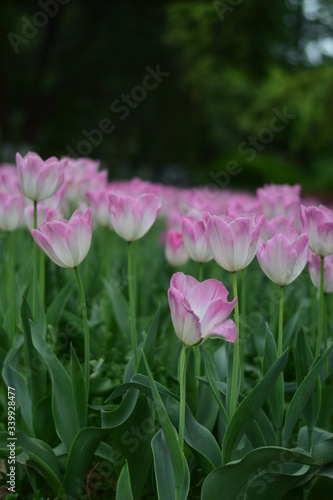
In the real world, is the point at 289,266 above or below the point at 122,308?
above

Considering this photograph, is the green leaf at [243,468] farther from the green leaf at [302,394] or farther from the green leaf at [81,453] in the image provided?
the green leaf at [81,453]

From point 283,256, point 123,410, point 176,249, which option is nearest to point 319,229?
point 283,256

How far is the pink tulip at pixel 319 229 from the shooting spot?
155cm

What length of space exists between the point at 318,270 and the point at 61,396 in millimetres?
719

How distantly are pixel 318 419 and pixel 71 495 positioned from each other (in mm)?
651

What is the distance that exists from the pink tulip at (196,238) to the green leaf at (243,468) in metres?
0.56

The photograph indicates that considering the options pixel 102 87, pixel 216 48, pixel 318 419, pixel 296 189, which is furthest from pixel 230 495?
pixel 102 87

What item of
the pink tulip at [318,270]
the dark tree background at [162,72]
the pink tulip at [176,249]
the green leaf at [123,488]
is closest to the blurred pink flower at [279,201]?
the pink tulip at [176,249]

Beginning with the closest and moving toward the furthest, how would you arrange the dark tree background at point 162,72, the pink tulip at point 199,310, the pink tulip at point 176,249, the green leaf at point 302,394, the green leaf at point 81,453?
the pink tulip at point 199,310 → the green leaf at point 302,394 → the green leaf at point 81,453 → the pink tulip at point 176,249 → the dark tree background at point 162,72

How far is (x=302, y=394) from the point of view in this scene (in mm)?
1499

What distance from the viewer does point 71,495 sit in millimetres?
1687

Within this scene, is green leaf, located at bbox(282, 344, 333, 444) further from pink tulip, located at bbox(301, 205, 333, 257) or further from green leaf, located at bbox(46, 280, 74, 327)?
green leaf, located at bbox(46, 280, 74, 327)

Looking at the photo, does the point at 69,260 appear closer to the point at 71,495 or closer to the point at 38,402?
the point at 38,402

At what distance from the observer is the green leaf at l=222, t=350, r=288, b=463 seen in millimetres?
1387
